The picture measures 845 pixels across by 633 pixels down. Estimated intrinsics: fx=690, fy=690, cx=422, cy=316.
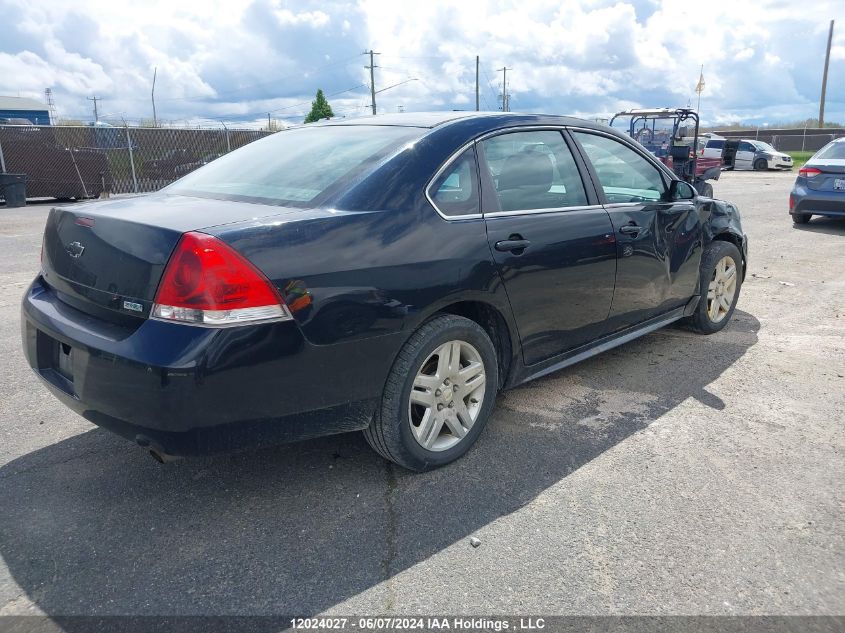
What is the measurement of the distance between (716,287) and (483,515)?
130 inches

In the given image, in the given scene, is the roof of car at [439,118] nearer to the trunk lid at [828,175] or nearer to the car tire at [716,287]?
the car tire at [716,287]

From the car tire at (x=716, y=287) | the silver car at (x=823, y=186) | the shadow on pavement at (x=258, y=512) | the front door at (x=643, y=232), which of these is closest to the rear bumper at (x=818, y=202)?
the silver car at (x=823, y=186)

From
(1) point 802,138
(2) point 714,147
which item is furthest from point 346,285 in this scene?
(1) point 802,138

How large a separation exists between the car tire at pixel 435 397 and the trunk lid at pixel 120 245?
2.67 feet

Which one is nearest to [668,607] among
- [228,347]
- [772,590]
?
[772,590]

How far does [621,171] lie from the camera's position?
14.1ft

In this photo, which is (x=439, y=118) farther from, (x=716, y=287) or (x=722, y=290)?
(x=722, y=290)

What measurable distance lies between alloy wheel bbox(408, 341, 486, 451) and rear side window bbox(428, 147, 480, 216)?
2.02ft

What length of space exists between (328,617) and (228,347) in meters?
0.97

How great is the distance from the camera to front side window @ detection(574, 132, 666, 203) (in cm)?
407

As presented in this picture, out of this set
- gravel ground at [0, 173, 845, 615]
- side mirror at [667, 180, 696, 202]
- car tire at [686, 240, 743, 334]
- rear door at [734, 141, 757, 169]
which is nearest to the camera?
gravel ground at [0, 173, 845, 615]

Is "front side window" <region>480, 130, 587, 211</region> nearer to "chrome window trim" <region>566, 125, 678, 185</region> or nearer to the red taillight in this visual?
"chrome window trim" <region>566, 125, 678, 185</region>

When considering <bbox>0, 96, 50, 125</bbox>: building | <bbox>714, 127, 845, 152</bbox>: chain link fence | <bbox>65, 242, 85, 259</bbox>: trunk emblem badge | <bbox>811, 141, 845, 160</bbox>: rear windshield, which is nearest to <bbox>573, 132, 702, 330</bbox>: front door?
<bbox>65, 242, 85, 259</bbox>: trunk emblem badge

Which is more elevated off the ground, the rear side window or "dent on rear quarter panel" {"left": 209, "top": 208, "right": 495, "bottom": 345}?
the rear side window
